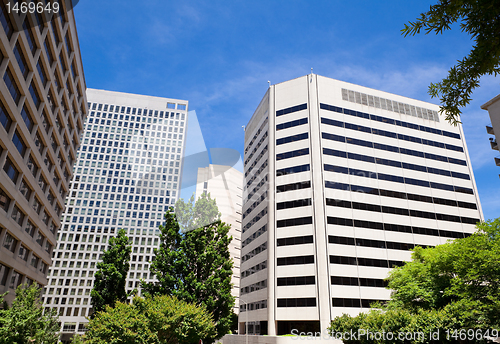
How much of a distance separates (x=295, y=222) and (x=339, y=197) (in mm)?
9515

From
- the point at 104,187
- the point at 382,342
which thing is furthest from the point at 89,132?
the point at 382,342

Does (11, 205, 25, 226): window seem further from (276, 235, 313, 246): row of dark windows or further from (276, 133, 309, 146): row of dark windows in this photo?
(276, 133, 309, 146): row of dark windows

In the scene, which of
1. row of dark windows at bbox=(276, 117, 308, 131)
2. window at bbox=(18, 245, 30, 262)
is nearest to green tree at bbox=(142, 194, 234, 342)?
window at bbox=(18, 245, 30, 262)

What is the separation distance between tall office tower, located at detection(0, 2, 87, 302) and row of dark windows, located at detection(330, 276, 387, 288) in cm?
4497

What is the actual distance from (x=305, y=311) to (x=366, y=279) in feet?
39.6

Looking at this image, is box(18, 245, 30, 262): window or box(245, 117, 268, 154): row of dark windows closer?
box(18, 245, 30, 262): window

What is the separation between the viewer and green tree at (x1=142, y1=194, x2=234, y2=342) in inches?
1268

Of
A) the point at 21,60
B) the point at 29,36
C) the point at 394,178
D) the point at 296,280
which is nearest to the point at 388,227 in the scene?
the point at 394,178

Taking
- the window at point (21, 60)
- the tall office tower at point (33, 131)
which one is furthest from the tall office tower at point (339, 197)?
the window at point (21, 60)

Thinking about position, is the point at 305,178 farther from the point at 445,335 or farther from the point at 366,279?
the point at 445,335

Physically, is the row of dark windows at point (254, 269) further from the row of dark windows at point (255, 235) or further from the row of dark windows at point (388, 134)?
the row of dark windows at point (388, 134)

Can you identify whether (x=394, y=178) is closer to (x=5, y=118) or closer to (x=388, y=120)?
(x=388, y=120)

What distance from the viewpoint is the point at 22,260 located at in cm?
3800

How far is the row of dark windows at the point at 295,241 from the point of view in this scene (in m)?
56.8
